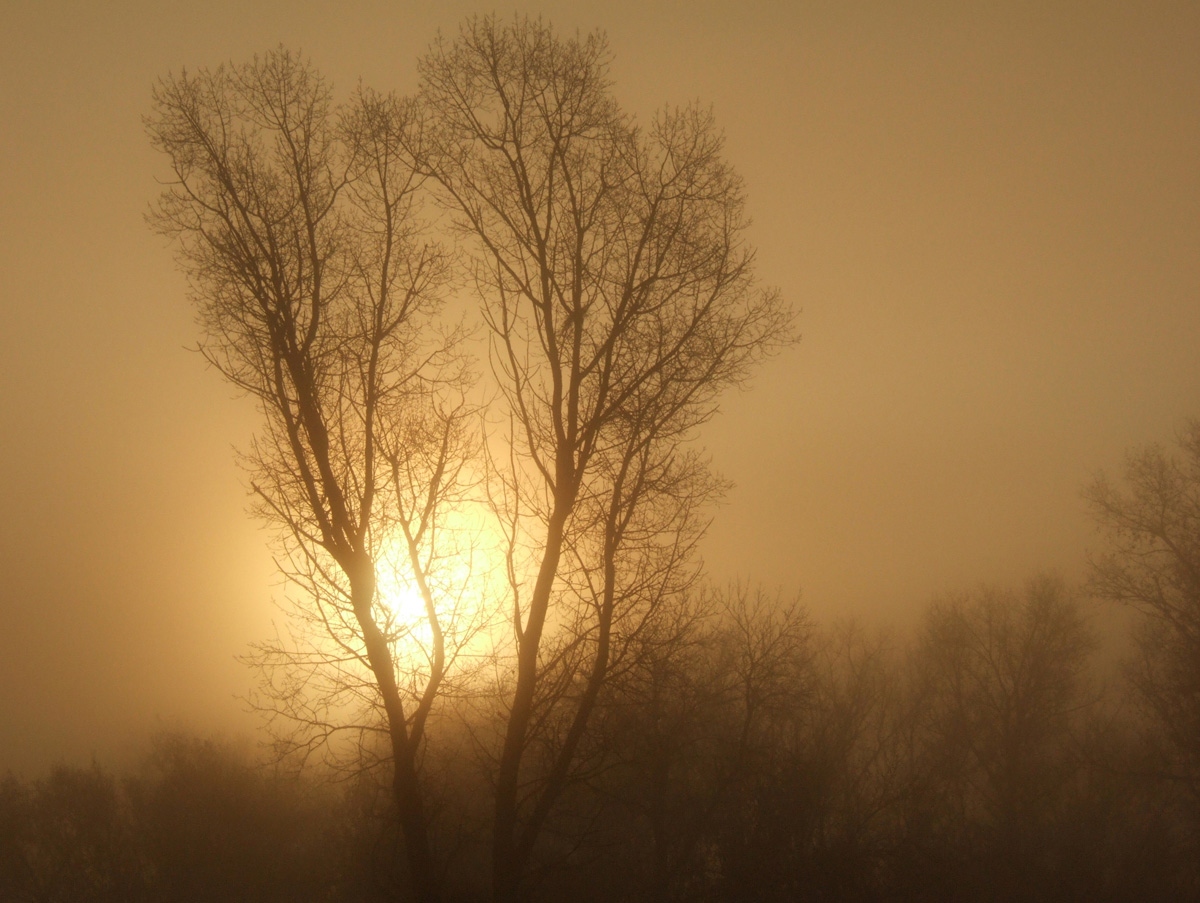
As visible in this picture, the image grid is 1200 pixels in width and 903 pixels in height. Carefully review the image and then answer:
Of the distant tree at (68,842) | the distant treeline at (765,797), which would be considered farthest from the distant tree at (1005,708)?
the distant tree at (68,842)

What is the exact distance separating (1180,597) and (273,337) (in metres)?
15.5

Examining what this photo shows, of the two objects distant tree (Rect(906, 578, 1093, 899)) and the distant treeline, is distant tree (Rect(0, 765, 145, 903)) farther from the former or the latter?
distant tree (Rect(906, 578, 1093, 899))

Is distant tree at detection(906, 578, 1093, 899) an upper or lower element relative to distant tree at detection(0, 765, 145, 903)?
upper

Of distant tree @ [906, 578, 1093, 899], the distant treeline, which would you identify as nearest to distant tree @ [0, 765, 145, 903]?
the distant treeline

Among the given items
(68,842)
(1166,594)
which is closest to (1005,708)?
(1166,594)

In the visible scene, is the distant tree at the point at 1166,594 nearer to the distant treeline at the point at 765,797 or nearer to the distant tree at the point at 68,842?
the distant treeline at the point at 765,797

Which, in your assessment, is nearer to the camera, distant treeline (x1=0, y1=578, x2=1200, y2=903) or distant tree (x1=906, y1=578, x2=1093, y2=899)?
distant treeline (x1=0, y1=578, x2=1200, y2=903)

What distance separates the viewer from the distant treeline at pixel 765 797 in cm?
939

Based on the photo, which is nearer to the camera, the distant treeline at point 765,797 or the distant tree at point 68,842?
the distant treeline at point 765,797

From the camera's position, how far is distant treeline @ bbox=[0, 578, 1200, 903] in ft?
30.8

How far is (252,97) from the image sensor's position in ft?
22.8

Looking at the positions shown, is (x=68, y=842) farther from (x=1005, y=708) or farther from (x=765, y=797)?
(x=1005, y=708)

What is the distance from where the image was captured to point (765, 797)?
36.6 feet

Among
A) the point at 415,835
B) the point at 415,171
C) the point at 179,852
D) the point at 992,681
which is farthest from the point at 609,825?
the point at 992,681
